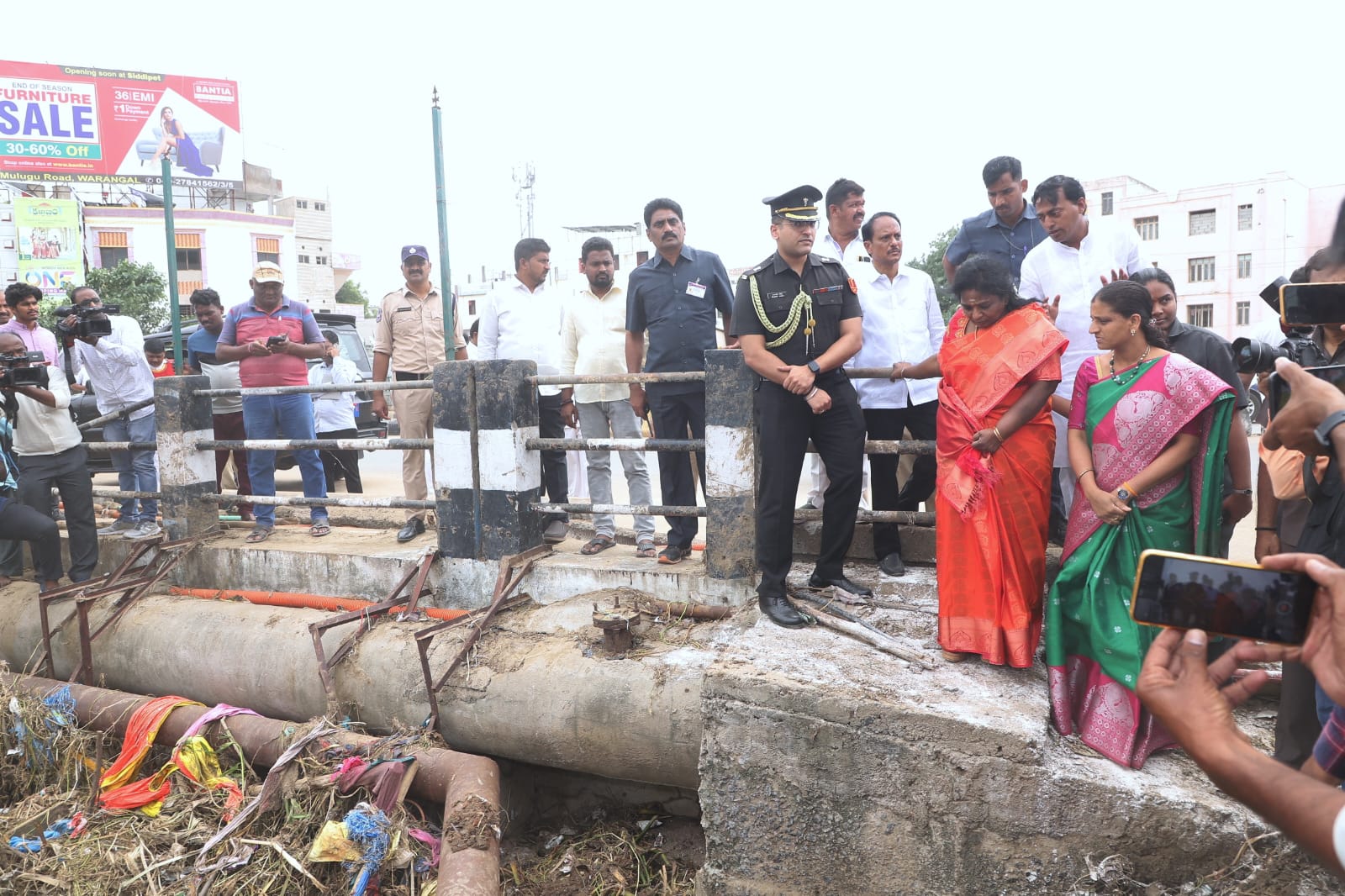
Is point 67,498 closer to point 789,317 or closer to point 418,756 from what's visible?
point 418,756

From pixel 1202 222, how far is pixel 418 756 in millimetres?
31999

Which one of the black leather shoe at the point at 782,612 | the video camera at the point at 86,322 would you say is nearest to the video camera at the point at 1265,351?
the black leather shoe at the point at 782,612

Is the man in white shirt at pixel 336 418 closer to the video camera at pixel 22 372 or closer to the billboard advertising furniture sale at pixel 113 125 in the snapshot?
the video camera at pixel 22 372

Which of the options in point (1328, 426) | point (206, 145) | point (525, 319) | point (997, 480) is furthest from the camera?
point (206, 145)

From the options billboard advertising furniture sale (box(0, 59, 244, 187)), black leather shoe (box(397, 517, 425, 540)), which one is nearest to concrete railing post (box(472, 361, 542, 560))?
black leather shoe (box(397, 517, 425, 540))

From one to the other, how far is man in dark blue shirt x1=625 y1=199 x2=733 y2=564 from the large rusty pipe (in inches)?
56.3

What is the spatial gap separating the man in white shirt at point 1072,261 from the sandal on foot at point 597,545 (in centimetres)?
227

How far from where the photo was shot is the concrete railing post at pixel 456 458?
181 inches

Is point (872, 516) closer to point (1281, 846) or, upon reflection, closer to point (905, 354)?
point (905, 354)

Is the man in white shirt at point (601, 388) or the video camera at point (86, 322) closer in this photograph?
the man in white shirt at point (601, 388)

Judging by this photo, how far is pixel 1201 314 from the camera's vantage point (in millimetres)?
29516

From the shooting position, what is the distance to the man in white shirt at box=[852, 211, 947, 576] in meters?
4.38

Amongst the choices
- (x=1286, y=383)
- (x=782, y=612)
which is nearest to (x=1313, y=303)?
(x=1286, y=383)

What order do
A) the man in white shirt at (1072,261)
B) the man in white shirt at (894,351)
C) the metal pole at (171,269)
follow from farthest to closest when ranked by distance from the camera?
the metal pole at (171,269), the man in white shirt at (894,351), the man in white shirt at (1072,261)
